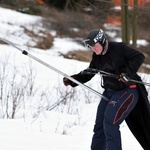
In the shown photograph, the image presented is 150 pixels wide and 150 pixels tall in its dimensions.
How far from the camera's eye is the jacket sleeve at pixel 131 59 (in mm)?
4004

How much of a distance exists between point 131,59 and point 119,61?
0.14 m

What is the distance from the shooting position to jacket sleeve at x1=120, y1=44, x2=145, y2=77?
4004 millimetres

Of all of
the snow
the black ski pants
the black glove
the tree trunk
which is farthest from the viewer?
the tree trunk

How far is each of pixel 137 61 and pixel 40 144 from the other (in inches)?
69.1

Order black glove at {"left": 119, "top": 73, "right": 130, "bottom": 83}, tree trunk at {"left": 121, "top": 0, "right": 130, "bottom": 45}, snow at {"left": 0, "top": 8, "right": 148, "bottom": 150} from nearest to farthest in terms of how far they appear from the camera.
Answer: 1. black glove at {"left": 119, "top": 73, "right": 130, "bottom": 83}
2. snow at {"left": 0, "top": 8, "right": 148, "bottom": 150}
3. tree trunk at {"left": 121, "top": 0, "right": 130, "bottom": 45}

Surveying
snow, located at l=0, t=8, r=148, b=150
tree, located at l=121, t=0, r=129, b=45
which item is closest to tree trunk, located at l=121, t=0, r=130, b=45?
tree, located at l=121, t=0, r=129, b=45

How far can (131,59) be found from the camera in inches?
159

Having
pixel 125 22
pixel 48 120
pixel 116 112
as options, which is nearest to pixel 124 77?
pixel 116 112

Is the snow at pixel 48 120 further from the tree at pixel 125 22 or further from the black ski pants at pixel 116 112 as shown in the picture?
the tree at pixel 125 22

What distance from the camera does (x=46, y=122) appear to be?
6.41 meters

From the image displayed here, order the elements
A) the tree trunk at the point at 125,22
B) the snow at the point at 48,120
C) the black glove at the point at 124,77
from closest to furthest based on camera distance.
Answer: the black glove at the point at 124,77, the snow at the point at 48,120, the tree trunk at the point at 125,22

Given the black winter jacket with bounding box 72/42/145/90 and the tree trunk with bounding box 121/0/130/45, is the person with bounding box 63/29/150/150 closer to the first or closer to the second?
the black winter jacket with bounding box 72/42/145/90

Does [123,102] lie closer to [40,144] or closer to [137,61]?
A: [137,61]

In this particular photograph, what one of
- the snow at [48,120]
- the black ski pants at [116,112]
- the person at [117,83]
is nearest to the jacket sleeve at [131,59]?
the person at [117,83]
